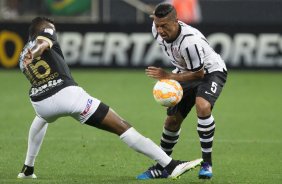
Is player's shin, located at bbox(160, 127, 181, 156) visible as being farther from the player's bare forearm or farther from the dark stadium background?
the player's bare forearm

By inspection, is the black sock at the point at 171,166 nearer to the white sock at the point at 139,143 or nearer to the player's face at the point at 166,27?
the white sock at the point at 139,143

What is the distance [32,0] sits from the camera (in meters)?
24.6

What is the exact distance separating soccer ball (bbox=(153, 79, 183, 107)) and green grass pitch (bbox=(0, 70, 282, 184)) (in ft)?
2.82

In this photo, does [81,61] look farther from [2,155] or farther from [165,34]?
[165,34]

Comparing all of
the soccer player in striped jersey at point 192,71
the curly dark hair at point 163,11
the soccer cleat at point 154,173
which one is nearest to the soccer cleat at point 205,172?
the soccer player in striped jersey at point 192,71

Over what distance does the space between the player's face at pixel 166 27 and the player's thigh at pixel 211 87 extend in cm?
69

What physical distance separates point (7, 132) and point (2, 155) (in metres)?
2.15

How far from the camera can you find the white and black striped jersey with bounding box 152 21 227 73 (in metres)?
8.72

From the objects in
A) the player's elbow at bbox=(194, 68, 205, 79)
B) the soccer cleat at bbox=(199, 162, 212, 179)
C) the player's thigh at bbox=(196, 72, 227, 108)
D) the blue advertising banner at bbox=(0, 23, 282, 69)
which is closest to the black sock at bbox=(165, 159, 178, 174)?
the soccer cleat at bbox=(199, 162, 212, 179)

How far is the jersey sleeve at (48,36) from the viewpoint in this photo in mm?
8133

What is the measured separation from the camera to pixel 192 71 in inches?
348

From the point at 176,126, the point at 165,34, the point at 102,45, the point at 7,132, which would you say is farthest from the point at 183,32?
the point at 102,45

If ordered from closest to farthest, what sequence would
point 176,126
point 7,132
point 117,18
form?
point 176,126 → point 7,132 → point 117,18

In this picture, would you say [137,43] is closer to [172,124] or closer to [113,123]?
[172,124]
